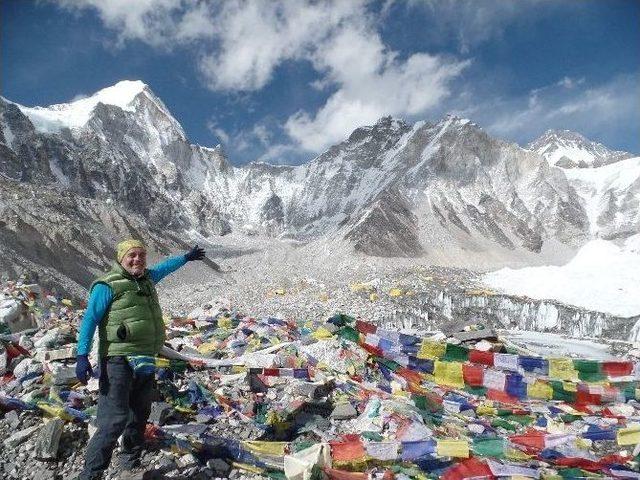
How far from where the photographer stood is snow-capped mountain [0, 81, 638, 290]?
258 feet

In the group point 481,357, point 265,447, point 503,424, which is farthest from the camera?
point 481,357

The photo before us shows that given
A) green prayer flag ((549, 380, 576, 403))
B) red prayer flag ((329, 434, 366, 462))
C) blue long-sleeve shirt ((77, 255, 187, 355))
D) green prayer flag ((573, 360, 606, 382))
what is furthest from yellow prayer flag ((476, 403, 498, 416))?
blue long-sleeve shirt ((77, 255, 187, 355))

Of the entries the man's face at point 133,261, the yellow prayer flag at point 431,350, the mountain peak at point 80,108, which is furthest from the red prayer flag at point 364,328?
the mountain peak at point 80,108

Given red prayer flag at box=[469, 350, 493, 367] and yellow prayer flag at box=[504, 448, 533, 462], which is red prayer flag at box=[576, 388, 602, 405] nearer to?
red prayer flag at box=[469, 350, 493, 367]

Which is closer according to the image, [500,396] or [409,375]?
[500,396]

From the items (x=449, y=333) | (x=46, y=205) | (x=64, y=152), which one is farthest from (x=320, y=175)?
(x=449, y=333)

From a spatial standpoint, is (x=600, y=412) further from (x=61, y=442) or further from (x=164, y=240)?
(x=164, y=240)

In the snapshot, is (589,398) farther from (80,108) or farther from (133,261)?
(80,108)

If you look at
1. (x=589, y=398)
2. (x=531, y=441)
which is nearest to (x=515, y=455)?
(x=531, y=441)

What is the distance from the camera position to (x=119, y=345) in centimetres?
414

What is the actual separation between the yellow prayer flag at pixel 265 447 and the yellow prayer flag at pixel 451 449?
62.0 inches

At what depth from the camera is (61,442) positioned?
475 cm

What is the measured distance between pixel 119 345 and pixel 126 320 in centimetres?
21

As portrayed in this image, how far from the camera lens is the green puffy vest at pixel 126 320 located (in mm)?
4129
